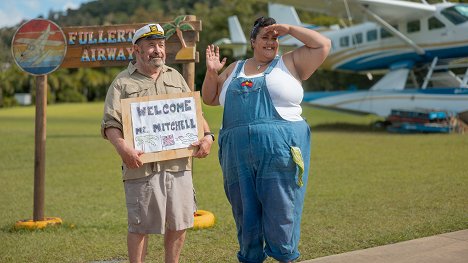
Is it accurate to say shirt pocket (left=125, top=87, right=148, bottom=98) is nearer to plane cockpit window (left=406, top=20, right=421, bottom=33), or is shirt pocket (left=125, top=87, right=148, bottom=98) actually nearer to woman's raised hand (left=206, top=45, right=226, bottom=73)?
woman's raised hand (left=206, top=45, right=226, bottom=73)

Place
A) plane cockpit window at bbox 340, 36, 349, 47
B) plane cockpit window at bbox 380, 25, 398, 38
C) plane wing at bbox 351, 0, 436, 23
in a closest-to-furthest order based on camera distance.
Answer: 1. plane wing at bbox 351, 0, 436, 23
2. plane cockpit window at bbox 380, 25, 398, 38
3. plane cockpit window at bbox 340, 36, 349, 47

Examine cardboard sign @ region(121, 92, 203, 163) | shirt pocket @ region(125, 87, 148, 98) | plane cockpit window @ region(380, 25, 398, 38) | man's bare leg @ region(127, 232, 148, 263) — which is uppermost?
plane cockpit window @ region(380, 25, 398, 38)

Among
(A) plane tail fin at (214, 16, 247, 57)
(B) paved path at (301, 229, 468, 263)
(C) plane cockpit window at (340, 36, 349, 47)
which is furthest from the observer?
(A) plane tail fin at (214, 16, 247, 57)

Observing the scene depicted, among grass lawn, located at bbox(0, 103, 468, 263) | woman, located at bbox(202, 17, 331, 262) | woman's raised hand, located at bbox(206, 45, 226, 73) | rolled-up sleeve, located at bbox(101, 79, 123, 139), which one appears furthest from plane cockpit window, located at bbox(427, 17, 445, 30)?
rolled-up sleeve, located at bbox(101, 79, 123, 139)

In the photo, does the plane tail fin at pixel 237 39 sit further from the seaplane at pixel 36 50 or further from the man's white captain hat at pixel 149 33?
the man's white captain hat at pixel 149 33

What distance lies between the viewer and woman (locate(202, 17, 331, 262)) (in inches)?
156

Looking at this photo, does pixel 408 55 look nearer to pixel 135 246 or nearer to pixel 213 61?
pixel 213 61

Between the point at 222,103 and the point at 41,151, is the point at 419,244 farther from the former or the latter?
the point at 41,151

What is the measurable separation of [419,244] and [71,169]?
28.1ft

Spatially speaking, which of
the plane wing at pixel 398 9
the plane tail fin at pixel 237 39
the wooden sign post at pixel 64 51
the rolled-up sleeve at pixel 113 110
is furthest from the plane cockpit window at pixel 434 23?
the rolled-up sleeve at pixel 113 110

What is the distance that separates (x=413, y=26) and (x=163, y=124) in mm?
18436

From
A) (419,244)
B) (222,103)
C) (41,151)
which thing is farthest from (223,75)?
(41,151)

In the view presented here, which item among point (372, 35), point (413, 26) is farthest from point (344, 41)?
point (413, 26)

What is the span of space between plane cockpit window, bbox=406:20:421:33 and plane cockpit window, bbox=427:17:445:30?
0.38 meters
